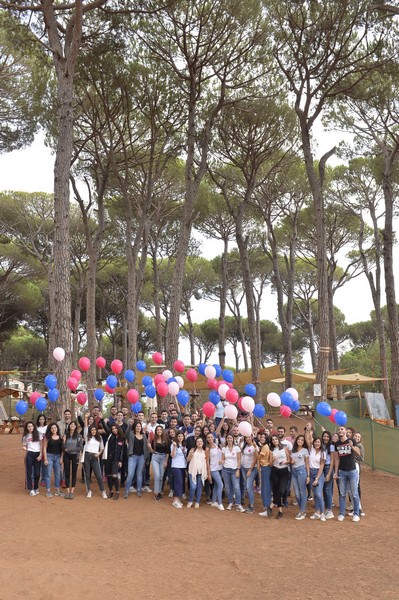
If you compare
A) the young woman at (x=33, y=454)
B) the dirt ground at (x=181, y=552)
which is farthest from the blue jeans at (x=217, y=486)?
the young woman at (x=33, y=454)

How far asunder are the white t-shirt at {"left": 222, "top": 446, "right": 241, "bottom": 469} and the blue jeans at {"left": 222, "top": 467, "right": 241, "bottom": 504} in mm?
81

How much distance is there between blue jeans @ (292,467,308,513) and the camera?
7168 millimetres

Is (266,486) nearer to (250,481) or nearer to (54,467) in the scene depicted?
(250,481)

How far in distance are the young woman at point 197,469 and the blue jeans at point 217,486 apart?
11cm

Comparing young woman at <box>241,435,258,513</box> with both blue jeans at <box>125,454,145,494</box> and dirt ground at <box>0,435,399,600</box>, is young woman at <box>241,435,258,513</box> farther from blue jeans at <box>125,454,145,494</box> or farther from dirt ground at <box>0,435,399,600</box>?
blue jeans at <box>125,454,145,494</box>

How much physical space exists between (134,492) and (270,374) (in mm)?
13513

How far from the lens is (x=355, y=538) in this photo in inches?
249

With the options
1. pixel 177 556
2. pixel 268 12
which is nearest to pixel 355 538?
pixel 177 556

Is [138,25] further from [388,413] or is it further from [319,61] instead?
[388,413]

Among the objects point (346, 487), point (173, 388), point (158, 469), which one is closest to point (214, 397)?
point (173, 388)

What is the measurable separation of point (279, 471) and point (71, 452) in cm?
269

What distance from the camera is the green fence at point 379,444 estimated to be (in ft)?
Answer: 31.2

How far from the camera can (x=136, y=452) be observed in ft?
25.7

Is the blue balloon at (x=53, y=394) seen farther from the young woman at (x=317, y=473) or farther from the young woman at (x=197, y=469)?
the young woman at (x=317, y=473)
